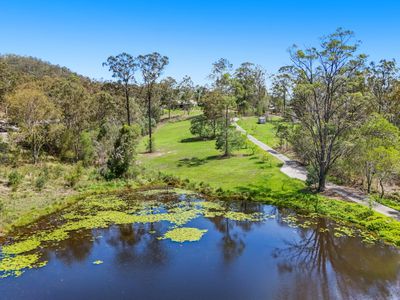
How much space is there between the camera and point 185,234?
939 inches

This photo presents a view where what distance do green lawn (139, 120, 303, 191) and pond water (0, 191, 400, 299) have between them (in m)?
6.95

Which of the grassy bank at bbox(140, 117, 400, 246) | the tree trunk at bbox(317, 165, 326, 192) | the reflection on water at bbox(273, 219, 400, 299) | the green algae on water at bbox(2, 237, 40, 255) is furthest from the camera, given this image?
the tree trunk at bbox(317, 165, 326, 192)

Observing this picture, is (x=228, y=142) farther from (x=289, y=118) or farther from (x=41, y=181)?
(x=41, y=181)

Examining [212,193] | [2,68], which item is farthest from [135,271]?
Result: [2,68]

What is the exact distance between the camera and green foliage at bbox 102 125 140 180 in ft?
127

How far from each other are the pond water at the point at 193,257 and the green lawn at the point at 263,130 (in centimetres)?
2970

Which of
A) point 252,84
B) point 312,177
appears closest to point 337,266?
point 312,177

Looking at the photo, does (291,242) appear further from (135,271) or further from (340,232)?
(135,271)

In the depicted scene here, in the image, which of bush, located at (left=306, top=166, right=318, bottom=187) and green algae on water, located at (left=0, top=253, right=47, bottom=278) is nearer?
green algae on water, located at (left=0, top=253, right=47, bottom=278)

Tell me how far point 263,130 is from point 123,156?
4247 centimetres

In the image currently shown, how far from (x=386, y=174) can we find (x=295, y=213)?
8.59m

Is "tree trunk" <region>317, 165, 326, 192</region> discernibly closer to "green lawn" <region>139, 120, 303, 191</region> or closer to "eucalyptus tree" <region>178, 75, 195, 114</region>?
"green lawn" <region>139, 120, 303, 191</region>

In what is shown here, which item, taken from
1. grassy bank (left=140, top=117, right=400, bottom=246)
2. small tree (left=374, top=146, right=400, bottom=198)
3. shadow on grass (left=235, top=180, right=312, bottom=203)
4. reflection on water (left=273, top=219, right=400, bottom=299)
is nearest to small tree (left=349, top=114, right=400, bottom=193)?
small tree (left=374, top=146, right=400, bottom=198)

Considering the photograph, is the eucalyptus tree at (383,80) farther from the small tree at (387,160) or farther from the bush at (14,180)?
the bush at (14,180)
